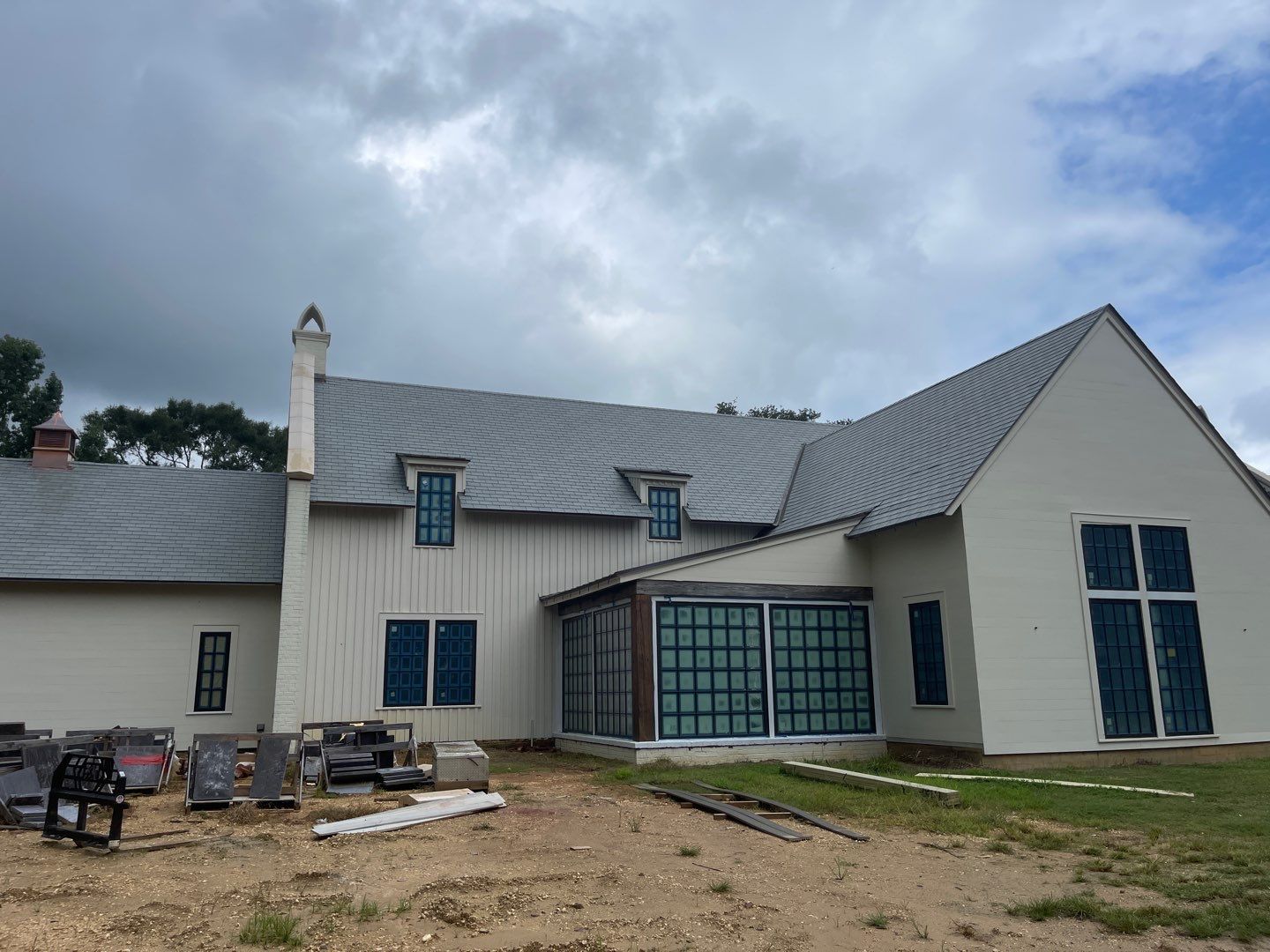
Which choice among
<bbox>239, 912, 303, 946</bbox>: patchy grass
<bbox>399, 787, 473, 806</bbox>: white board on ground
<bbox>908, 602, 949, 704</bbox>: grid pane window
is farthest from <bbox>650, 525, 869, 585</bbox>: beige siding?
<bbox>239, 912, 303, 946</bbox>: patchy grass

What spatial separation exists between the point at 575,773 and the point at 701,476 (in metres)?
9.83

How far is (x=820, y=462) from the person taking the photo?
78.6 feet

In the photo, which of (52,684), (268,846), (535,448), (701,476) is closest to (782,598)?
(701,476)

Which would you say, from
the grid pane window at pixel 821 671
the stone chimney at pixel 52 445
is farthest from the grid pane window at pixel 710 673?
the stone chimney at pixel 52 445

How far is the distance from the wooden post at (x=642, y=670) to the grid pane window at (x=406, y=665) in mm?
5616

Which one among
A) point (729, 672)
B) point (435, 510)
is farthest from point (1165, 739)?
point (435, 510)

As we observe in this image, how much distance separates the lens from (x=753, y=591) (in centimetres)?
1705

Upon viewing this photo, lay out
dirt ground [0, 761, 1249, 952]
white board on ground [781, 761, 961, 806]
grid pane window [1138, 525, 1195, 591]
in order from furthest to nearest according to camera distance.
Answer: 1. grid pane window [1138, 525, 1195, 591]
2. white board on ground [781, 761, 961, 806]
3. dirt ground [0, 761, 1249, 952]

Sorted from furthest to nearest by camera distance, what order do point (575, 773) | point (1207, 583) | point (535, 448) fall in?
point (535, 448)
point (1207, 583)
point (575, 773)

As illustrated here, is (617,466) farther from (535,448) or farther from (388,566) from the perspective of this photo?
(388,566)

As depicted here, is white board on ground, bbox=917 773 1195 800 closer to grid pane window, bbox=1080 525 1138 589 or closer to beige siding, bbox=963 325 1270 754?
beige siding, bbox=963 325 1270 754

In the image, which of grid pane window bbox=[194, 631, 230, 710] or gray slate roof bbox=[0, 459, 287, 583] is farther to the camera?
grid pane window bbox=[194, 631, 230, 710]

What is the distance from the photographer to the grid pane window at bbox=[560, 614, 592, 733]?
18.8 metres

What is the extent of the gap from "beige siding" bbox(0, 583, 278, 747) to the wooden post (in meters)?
8.37
